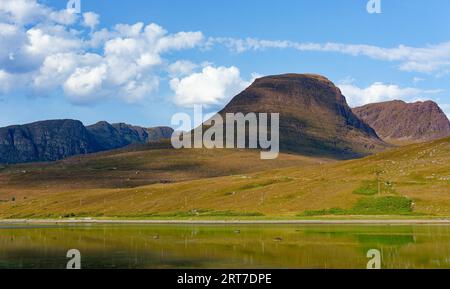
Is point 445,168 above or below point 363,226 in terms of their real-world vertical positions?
above

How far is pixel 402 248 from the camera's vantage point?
75.1m

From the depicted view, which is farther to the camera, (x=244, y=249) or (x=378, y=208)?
(x=378, y=208)

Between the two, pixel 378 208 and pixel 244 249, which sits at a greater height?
pixel 378 208

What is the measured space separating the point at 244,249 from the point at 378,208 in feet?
257

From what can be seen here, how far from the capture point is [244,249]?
252ft

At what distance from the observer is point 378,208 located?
147m

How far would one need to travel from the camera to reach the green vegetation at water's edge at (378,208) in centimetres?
14375

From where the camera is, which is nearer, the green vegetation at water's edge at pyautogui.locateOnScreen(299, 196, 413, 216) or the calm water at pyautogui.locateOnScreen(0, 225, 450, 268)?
the calm water at pyautogui.locateOnScreen(0, 225, 450, 268)

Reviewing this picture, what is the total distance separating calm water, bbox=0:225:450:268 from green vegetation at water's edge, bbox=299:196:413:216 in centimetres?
3617

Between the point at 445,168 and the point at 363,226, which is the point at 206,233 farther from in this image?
the point at 445,168

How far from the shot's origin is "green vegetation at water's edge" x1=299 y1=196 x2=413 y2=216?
143750 mm

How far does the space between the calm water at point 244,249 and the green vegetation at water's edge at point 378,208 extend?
36.2 m
